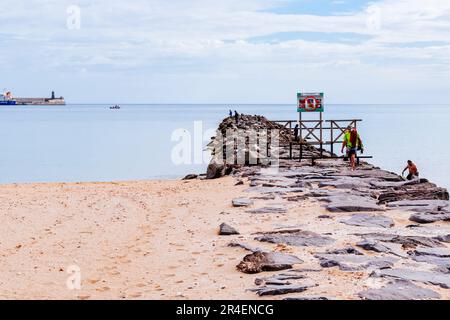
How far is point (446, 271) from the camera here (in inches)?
315

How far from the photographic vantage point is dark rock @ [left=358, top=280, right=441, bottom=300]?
6.82 metres

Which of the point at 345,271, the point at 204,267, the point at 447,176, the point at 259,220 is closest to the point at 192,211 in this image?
the point at 259,220

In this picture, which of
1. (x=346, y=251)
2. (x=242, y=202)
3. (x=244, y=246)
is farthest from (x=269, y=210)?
(x=346, y=251)

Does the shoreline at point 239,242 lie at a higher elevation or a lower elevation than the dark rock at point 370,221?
lower

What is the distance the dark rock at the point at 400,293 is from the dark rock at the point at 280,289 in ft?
2.22

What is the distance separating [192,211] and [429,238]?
5.71 metres

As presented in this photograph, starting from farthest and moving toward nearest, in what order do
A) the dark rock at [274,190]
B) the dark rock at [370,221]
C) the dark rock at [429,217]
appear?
the dark rock at [274,190] → the dark rock at [429,217] → the dark rock at [370,221]

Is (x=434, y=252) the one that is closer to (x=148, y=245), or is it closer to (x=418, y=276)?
(x=418, y=276)

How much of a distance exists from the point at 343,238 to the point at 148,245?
3.26m

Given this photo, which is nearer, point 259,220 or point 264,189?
point 259,220

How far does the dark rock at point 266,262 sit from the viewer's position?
8.23 m

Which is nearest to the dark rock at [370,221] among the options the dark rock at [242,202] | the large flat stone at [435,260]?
the large flat stone at [435,260]

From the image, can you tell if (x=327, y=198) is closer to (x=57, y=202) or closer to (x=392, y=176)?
(x=392, y=176)

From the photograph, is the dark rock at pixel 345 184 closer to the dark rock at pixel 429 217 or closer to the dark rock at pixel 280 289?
the dark rock at pixel 429 217
